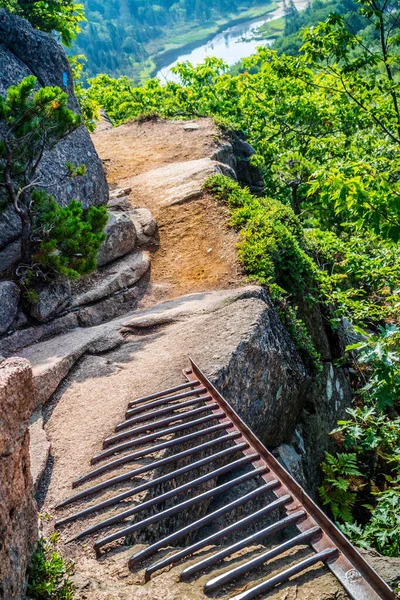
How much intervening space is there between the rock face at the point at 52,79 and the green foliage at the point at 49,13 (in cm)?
308

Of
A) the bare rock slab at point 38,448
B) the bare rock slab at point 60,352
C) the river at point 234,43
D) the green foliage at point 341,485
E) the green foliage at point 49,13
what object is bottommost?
the green foliage at point 341,485

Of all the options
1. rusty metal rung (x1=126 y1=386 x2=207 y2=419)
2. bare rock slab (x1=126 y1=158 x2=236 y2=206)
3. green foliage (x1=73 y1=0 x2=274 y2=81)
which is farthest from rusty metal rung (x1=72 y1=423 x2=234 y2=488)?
green foliage (x1=73 y1=0 x2=274 y2=81)

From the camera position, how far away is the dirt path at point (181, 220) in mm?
9367

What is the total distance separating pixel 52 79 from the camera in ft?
32.9

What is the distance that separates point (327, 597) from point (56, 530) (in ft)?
7.17

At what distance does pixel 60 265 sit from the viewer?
25.3 ft

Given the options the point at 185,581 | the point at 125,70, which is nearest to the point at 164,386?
the point at 185,581

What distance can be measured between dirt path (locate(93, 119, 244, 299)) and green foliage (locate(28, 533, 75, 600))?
18.0ft

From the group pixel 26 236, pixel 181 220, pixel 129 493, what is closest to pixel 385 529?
pixel 129 493

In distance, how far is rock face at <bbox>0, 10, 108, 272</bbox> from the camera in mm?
9250

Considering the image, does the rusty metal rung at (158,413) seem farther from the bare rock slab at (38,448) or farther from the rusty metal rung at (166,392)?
the bare rock slab at (38,448)

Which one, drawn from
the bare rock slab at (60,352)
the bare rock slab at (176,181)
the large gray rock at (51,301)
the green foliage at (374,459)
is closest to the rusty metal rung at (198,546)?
the green foliage at (374,459)

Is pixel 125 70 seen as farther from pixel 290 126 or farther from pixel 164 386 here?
pixel 164 386

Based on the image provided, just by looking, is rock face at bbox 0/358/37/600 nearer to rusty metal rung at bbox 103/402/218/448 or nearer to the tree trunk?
rusty metal rung at bbox 103/402/218/448
